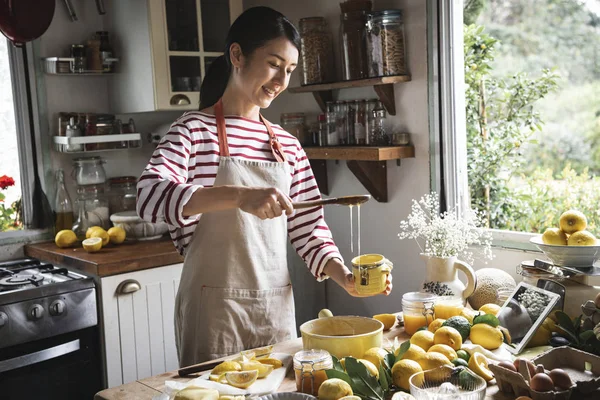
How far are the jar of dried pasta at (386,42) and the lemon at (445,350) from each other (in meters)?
1.42

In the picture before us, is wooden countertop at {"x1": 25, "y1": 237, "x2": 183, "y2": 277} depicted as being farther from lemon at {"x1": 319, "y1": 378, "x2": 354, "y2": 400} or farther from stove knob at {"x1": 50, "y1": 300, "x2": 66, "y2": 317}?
lemon at {"x1": 319, "y1": 378, "x2": 354, "y2": 400}

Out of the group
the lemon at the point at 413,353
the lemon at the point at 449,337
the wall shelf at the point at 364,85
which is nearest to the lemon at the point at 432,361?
the lemon at the point at 413,353

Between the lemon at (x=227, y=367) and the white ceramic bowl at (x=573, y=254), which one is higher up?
the white ceramic bowl at (x=573, y=254)

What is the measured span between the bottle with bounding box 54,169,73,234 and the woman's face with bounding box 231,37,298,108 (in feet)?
5.29

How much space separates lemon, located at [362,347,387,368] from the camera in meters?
1.48

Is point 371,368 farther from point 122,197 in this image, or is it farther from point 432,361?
point 122,197

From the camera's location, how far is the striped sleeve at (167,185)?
161 cm

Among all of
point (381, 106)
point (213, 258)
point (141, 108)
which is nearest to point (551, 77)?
point (381, 106)

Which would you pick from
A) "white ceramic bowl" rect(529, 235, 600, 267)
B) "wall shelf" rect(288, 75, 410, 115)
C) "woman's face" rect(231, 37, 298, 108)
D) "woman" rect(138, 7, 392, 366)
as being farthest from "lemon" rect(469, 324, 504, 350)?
"wall shelf" rect(288, 75, 410, 115)


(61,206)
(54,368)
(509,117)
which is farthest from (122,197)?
(509,117)

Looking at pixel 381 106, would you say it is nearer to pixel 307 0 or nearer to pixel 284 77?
pixel 307 0

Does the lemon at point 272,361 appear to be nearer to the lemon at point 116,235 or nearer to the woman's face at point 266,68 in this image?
the woman's face at point 266,68

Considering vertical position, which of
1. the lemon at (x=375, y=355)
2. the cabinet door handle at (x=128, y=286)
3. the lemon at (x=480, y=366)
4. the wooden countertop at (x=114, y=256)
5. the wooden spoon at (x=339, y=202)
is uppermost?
the wooden spoon at (x=339, y=202)

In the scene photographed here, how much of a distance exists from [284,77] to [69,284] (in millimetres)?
1286
